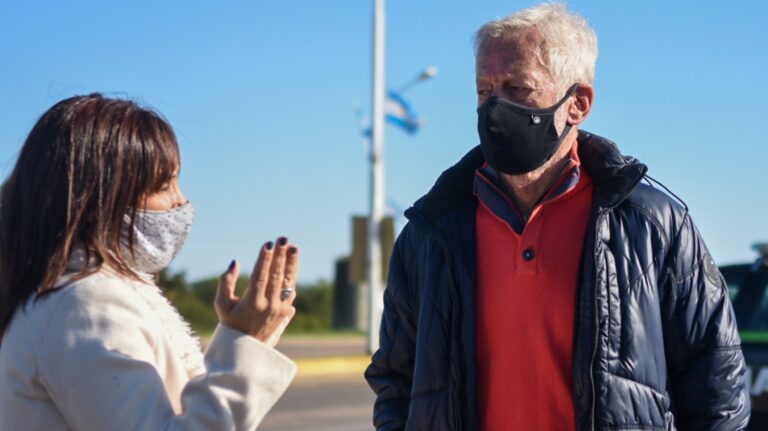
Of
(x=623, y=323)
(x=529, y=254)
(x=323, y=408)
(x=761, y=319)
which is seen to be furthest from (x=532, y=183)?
(x=323, y=408)

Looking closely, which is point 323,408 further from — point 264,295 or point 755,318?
point 264,295

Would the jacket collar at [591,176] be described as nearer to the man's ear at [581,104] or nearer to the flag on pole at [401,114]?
the man's ear at [581,104]

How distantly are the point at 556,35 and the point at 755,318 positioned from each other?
3.15m

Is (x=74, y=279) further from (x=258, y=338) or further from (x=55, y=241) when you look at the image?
A: (x=258, y=338)

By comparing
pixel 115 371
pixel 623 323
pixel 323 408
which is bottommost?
pixel 323 408

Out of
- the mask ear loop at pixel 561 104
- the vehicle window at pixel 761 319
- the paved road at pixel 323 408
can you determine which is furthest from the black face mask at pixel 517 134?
the paved road at pixel 323 408

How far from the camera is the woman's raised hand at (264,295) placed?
2072mm

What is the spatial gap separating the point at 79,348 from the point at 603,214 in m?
1.34

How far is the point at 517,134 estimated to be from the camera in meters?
2.99

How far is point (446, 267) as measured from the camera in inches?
117

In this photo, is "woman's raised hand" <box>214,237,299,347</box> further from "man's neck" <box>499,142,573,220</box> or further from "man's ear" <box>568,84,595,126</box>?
"man's ear" <box>568,84,595,126</box>

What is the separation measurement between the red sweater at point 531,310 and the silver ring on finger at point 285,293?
0.88 m

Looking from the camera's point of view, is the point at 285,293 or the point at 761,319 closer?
the point at 285,293

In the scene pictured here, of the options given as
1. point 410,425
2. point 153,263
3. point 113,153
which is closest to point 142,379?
point 153,263
